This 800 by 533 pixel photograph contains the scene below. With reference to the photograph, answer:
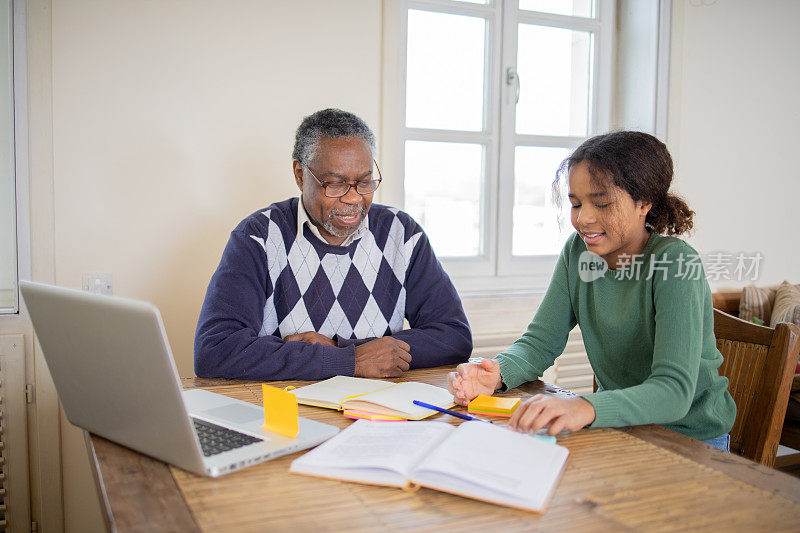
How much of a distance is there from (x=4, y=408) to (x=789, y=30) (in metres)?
3.58

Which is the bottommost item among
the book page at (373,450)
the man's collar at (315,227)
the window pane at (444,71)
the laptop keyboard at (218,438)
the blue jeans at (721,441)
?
the blue jeans at (721,441)

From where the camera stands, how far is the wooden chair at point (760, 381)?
55.3 inches

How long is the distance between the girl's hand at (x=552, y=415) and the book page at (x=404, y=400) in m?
0.19

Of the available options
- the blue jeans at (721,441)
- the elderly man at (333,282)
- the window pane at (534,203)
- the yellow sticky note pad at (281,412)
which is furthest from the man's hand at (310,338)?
the window pane at (534,203)

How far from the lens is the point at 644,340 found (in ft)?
4.58

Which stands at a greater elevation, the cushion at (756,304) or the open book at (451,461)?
the open book at (451,461)

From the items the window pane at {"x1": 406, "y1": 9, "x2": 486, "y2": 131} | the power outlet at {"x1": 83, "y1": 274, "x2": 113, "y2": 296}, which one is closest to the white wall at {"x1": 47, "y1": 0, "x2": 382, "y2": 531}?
the power outlet at {"x1": 83, "y1": 274, "x2": 113, "y2": 296}

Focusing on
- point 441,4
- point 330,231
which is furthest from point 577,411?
point 441,4

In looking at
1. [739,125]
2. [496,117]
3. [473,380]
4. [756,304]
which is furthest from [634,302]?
[739,125]

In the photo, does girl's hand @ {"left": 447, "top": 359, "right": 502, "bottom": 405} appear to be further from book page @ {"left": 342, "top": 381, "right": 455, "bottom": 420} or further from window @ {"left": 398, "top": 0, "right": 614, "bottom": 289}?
window @ {"left": 398, "top": 0, "right": 614, "bottom": 289}

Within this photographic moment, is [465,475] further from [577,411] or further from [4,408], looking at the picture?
[4,408]

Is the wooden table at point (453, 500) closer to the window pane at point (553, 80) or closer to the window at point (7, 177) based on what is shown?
the window at point (7, 177)

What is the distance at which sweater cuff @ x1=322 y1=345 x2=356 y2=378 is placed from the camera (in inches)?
58.1

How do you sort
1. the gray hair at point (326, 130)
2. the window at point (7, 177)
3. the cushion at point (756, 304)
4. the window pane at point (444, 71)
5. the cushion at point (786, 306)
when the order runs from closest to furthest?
the gray hair at point (326, 130) → the window at point (7, 177) → the window pane at point (444, 71) → the cushion at point (786, 306) → the cushion at point (756, 304)
